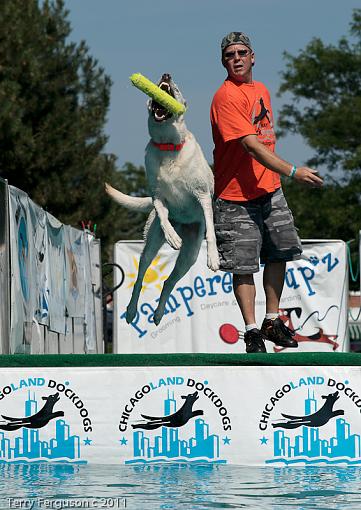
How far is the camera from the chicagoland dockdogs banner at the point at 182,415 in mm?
4637

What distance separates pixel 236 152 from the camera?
547 cm

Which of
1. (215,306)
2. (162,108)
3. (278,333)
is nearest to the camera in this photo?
(162,108)

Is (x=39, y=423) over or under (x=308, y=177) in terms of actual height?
under

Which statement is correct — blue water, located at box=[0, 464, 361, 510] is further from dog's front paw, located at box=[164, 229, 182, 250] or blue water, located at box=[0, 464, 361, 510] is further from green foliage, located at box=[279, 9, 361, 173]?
green foliage, located at box=[279, 9, 361, 173]

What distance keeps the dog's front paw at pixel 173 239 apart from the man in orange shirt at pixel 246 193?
0.36m

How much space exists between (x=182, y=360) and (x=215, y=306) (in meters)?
6.88

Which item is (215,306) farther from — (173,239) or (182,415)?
(182,415)

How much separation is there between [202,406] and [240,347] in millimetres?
6855

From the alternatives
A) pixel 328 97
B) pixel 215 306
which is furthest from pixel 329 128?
pixel 215 306

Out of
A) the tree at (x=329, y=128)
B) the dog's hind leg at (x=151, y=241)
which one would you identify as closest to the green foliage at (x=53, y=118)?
the tree at (x=329, y=128)

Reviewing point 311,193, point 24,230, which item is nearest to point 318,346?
point 24,230

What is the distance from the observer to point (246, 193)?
5.48 meters

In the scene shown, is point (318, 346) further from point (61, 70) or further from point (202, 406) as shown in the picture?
point (61, 70)

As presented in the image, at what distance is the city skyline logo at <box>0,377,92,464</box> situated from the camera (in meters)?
4.74
